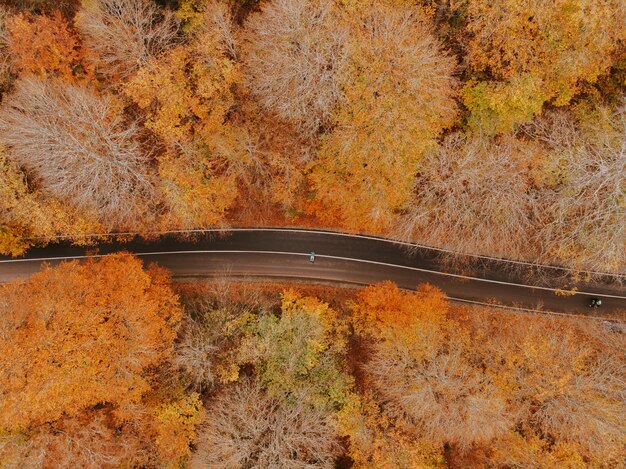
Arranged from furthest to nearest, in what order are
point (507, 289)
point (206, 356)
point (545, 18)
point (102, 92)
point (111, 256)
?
point (507, 289)
point (111, 256)
point (206, 356)
point (102, 92)
point (545, 18)

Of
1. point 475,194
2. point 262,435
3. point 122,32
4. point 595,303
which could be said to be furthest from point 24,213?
point 595,303

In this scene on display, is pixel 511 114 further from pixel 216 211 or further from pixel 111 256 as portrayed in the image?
pixel 111 256

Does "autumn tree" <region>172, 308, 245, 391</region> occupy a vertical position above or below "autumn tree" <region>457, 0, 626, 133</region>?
below

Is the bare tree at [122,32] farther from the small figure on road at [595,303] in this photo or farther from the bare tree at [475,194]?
the small figure on road at [595,303]

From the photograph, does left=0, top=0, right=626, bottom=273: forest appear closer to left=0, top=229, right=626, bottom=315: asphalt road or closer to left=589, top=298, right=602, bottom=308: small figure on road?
left=0, top=229, right=626, bottom=315: asphalt road

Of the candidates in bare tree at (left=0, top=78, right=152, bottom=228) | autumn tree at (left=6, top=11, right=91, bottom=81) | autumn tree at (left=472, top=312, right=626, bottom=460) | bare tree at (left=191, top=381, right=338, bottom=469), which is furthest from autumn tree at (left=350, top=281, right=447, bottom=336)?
autumn tree at (left=6, top=11, right=91, bottom=81)

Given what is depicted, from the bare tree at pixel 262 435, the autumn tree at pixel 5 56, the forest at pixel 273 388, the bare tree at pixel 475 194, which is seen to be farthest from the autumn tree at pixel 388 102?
the autumn tree at pixel 5 56

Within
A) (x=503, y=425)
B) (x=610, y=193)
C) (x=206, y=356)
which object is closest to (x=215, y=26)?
(x=206, y=356)
